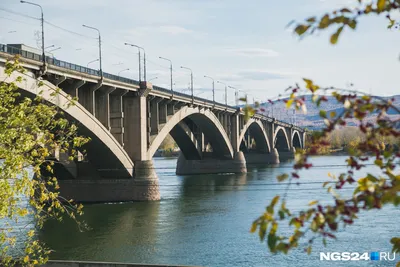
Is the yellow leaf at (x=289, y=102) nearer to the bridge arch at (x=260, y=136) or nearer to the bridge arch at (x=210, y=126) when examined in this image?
the bridge arch at (x=210, y=126)

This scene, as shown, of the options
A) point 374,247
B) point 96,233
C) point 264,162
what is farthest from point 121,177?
point 264,162

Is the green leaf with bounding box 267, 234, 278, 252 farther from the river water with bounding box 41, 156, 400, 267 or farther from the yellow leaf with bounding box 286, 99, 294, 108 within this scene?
the river water with bounding box 41, 156, 400, 267

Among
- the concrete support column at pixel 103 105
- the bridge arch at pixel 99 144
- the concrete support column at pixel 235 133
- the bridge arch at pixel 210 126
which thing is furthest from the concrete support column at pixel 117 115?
the concrete support column at pixel 235 133

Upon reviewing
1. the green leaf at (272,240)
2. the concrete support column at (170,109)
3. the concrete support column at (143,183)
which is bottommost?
the concrete support column at (143,183)

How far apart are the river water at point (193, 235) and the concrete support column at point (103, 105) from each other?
7.04 meters

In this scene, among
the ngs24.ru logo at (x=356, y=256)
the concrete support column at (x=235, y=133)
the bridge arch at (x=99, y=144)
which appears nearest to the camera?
the ngs24.ru logo at (x=356, y=256)

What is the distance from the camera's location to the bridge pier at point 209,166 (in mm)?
85250

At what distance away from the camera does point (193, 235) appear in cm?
3319

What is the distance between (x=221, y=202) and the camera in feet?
162

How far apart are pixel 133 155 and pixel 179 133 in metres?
29.2

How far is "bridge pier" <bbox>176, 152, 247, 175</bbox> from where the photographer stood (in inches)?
3356

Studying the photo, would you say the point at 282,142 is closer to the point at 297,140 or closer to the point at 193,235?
the point at 297,140

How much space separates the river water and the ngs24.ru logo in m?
0.51

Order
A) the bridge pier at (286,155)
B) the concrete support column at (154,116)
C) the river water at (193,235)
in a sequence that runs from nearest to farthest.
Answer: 1. the river water at (193,235)
2. the concrete support column at (154,116)
3. the bridge pier at (286,155)
